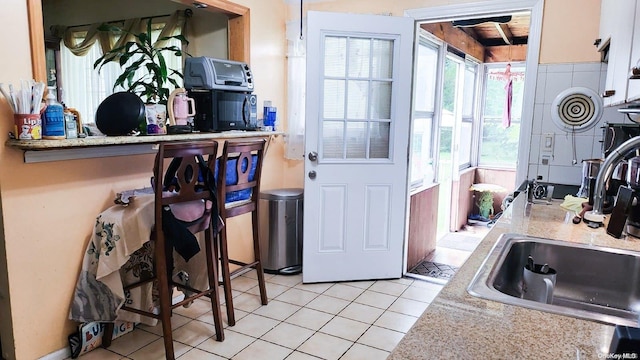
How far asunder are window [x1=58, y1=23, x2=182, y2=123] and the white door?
8.70ft

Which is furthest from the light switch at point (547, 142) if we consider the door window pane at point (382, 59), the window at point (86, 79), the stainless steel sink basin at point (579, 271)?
the window at point (86, 79)

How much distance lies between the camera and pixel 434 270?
12.7ft

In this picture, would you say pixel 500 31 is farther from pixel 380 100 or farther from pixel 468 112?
pixel 380 100

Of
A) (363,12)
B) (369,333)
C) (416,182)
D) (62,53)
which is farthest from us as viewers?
(62,53)

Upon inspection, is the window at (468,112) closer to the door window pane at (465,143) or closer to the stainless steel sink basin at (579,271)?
the door window pane at (465,143)

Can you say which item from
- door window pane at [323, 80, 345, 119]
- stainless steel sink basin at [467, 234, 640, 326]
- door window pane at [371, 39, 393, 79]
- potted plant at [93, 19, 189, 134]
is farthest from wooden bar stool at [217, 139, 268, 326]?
stainless steel sink basin at [467, 234, 640, 326]

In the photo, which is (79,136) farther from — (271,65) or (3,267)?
(271,65)

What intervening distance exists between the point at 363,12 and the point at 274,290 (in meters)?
2.24

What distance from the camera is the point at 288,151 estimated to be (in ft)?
12.3

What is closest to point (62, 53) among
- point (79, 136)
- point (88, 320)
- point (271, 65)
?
point (271, 65)

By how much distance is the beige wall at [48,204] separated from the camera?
78.3 inches

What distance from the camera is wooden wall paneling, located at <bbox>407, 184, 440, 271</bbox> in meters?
3.78

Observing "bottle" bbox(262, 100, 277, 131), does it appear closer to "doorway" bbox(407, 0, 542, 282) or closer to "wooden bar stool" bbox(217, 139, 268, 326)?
"wooden bar stool" bbox(217, 139, 268, 326)

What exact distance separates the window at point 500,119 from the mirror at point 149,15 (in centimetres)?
399
